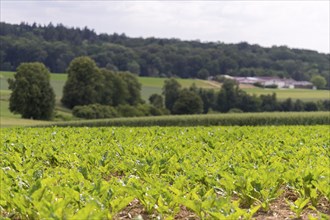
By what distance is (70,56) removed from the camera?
12850cm

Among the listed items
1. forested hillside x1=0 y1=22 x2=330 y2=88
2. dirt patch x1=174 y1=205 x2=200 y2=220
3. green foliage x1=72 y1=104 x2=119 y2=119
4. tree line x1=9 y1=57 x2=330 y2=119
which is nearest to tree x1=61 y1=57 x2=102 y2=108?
tree line x1=9 y1=57 x2=330 y2=119

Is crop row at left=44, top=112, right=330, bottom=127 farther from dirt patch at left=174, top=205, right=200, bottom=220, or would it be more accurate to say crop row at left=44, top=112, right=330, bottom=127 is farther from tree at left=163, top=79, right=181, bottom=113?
tree at left=163, top=79, right=181, bottom=113

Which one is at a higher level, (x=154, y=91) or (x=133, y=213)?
(x=133, y=213)

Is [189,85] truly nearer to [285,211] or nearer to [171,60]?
[171,60]

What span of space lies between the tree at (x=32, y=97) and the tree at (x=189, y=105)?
70.3ft

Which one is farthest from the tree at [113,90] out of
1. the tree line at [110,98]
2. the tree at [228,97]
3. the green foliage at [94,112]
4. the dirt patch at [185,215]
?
the dirt patch at [185,215]

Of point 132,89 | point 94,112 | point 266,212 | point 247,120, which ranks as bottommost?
point 94,112

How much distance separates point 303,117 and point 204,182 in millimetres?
27080

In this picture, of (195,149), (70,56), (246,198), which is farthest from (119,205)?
(70,56)

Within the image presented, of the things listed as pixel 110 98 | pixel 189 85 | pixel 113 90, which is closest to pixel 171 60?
pixel 189 85

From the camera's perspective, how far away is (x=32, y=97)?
62.5 m

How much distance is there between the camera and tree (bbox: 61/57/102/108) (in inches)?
2876

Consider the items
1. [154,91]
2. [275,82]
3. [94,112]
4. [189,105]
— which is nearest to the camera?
[94,112]

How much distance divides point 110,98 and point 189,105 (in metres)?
11.9
